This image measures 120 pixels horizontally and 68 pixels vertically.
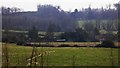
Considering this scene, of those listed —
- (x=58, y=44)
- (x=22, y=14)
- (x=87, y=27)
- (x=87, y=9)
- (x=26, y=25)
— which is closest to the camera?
(x=22, y=14)

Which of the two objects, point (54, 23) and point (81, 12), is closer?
point (54, 23)

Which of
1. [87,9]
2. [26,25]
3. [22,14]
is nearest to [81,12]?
→ [87,9]

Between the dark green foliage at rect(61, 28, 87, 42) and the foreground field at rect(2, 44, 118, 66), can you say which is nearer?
the foreground field at rect(2, 44, 118, 66)

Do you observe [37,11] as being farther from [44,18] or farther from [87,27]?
[87,27]

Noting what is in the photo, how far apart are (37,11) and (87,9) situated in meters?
12.7

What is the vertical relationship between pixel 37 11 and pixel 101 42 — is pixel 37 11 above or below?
above

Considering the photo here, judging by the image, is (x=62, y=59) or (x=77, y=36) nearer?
(x=62, y=59)

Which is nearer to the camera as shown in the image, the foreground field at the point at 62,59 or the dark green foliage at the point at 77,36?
the foreground field at the point at 62,59

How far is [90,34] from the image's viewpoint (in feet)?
169

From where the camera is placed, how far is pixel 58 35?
46.6m

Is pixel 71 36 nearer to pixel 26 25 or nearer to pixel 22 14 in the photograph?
A: pixel 26 25

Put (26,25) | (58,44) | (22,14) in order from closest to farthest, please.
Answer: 1. (22,14)
2. (26,25)
3. (58,44)

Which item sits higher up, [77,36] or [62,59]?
[77,36]

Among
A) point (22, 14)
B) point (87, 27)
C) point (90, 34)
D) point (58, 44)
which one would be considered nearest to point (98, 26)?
point (87, 27)
